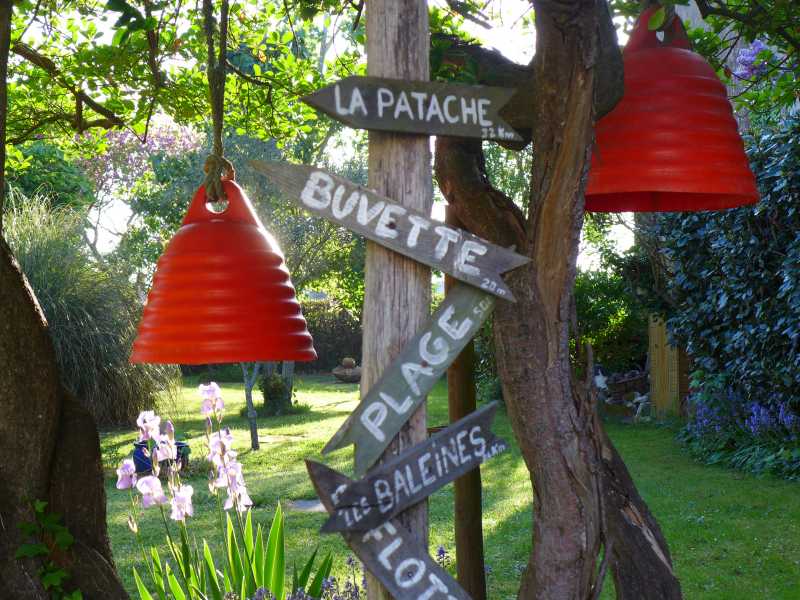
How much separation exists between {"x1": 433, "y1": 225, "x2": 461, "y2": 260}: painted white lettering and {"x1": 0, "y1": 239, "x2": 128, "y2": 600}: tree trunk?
2248 millimetres

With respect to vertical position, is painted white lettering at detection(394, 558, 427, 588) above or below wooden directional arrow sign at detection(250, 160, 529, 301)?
below

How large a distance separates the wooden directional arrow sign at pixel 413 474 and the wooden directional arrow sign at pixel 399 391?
0.05 metres

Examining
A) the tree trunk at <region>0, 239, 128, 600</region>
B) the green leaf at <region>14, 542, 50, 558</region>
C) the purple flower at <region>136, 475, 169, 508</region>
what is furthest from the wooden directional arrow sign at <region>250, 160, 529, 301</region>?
the green leaf at <region>14, 542, 50, 558</region>

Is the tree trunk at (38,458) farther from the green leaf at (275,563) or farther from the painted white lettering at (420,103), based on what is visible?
the painted white lettering at (420,103)

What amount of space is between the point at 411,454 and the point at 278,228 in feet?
42.1

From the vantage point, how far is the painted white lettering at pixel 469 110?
2.04 metres

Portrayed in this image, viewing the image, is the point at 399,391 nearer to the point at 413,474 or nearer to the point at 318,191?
the point at 413,474

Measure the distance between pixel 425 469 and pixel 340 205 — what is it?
24.4 inches

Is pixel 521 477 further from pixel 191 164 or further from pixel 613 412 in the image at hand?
pixel 191 164

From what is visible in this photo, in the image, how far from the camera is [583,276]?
1466cm

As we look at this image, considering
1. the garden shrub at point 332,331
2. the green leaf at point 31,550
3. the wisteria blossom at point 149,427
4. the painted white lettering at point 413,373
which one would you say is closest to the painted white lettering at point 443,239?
the painted white lettering at point 413,373

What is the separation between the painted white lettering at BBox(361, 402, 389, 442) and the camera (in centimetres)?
192

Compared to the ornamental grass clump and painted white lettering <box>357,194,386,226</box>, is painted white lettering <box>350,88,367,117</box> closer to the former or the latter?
painted white lettering <box>357,194,386,226</box>

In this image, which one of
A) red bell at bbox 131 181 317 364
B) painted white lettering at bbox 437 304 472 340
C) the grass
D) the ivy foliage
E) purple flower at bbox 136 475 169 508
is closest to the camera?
painted white lettering at bbox 437 304 472 340
